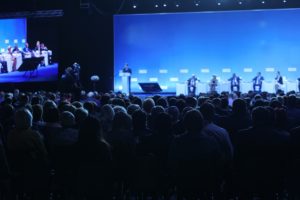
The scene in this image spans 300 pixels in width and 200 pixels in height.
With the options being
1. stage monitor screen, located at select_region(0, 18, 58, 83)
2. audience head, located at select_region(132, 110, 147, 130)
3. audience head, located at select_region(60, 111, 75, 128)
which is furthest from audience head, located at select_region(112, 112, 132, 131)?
stage monitor screen, located at select_region(0, 18, 58, 83)

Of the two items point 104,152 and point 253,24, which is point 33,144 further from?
point 253,24

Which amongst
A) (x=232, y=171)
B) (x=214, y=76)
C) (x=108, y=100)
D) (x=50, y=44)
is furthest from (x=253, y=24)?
(x=232, y=171)

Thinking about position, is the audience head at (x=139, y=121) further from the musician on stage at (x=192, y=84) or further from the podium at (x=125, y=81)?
the podium at (x=125, y=81)

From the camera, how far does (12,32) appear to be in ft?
64.1

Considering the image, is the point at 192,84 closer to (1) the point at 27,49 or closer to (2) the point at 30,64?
(2) the point at 30,64

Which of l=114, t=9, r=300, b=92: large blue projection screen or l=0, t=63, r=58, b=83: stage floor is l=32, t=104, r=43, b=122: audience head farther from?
l=114, t=9, r=300, b=92: large blue projection screen

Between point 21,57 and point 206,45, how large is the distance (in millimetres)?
8732

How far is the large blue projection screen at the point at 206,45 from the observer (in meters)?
20.0

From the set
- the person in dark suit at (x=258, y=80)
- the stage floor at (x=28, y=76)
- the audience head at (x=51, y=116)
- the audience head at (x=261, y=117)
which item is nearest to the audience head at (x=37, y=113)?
the audience head at (x=51, y=116)

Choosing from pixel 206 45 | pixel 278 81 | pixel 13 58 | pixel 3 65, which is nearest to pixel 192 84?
pixel 206 45

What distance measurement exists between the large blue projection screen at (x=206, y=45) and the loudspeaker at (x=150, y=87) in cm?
193

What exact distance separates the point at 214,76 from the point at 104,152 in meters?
15.9

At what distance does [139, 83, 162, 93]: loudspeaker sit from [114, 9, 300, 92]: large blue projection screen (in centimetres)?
193

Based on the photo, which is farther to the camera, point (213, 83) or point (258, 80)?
point (213, 83)
